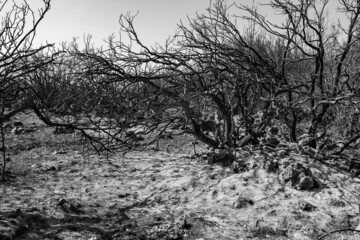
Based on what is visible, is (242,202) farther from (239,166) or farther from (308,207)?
(239,166)

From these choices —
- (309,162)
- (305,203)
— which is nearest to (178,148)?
(309,162)

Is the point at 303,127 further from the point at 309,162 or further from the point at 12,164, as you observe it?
the point at 12,164

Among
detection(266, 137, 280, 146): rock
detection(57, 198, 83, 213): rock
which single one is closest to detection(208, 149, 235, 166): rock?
detection(266, 137, 280, 146): rock

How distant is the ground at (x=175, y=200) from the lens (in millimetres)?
3244

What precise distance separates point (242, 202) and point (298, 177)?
714mm

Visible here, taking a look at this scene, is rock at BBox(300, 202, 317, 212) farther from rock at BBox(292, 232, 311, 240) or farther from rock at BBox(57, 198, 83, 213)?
rock at BBox(57, 198, 83, 213)

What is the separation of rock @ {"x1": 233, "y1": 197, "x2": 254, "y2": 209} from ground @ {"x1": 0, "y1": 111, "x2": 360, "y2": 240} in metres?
0.01

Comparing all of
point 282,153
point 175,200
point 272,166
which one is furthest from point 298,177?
point 175,200

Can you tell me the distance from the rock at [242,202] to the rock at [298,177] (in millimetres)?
530

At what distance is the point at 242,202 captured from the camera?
375 centimetres

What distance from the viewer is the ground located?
10.6ft

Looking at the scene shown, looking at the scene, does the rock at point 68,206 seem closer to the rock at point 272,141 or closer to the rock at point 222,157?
the rock at point 222,157

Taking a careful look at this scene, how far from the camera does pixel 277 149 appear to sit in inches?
181

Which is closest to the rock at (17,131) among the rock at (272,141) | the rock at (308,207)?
the rock at (272,141)
